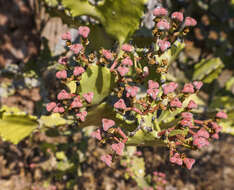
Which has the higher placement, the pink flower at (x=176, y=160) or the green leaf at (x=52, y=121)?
the green leaf at (x=52, y=121)

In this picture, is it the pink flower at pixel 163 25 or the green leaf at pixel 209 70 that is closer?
the pink flower at pixel 163 25

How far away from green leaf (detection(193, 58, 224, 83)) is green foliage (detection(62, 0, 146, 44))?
0.93 m

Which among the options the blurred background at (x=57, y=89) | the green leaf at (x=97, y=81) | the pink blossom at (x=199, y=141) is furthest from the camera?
the blurred background at (x=57, y=89)

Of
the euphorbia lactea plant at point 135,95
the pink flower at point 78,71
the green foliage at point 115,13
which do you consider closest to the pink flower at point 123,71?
the euphorbia lactea plant at point 135,95

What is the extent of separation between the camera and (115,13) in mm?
1043

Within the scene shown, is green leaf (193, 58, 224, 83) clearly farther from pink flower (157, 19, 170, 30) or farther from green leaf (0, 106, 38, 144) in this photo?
green leaf (0, 106, 38, 144)

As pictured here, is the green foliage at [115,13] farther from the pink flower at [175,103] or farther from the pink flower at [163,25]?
the pink flower at [175,103]

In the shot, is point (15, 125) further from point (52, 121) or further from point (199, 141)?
point (199, 141)

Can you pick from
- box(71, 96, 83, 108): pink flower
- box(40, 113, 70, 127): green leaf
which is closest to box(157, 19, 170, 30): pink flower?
box(71, 96, 83, 108): pink flower

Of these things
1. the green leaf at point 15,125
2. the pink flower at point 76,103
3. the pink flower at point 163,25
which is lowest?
the green leaf at point 15,125

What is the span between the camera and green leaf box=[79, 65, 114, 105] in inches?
37.9

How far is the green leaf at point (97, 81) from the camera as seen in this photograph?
96 cm

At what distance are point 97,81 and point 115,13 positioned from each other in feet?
0.95

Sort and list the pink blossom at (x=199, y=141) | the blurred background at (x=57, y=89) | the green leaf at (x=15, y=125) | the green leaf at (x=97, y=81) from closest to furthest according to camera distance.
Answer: the pink blossom at (x=199, y=141) → the green leaf at (x=97, y=81) → the green leaf at (x=15, y=125) → the blurred background at (x=57, y=89)
